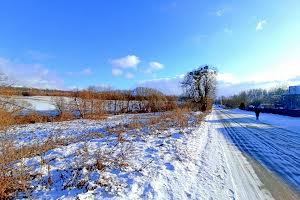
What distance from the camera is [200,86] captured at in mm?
54969

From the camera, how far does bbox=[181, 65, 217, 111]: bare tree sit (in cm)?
5462

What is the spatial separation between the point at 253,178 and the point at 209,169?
1.31 m

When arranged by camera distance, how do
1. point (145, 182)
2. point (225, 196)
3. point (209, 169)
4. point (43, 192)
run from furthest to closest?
point (209, 169)
point (145, 182)
point (225, 196)
point (43, 192)

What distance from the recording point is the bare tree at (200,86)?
5462 cm

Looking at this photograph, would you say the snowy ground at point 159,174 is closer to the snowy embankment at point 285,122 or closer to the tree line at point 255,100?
the snowy embankment at point 285,122

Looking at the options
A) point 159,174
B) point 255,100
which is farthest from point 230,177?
point 255,100

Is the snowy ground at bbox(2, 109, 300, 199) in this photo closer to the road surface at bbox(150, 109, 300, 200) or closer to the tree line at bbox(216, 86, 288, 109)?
the road surface at bbox(150, 109, 300, 200)

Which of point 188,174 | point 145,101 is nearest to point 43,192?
point 188,174

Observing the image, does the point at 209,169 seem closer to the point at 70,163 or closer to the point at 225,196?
the point at 225,196

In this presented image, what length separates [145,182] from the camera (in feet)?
20.1

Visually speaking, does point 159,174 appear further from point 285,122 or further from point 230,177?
point 285,122

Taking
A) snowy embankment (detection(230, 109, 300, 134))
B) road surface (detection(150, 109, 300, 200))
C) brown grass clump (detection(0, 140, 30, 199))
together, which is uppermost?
brown grass clump (detection(0, 140, 30, 199))

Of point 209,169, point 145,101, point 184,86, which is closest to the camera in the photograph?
point 209,169

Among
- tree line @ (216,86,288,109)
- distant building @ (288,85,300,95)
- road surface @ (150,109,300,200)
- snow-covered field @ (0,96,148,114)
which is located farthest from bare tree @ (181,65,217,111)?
road surface @ (150,109,300,200)
